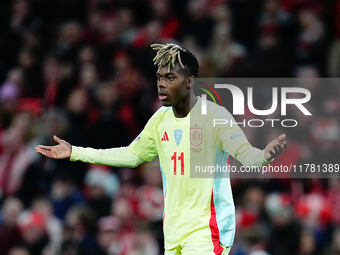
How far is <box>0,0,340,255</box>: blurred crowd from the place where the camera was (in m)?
10.1

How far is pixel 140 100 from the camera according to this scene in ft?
39.0

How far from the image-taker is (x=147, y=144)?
6.36 metres

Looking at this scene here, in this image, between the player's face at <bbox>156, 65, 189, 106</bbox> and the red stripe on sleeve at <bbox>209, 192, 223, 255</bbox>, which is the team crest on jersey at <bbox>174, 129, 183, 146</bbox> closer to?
the player's face at <bbox>156, 65, 189, 106</bbox>

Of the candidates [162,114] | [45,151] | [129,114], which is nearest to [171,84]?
[162,114]

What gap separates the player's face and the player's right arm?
0.38m

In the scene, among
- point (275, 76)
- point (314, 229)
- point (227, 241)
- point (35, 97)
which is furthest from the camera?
point (35, 97)

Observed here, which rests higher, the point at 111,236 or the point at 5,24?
the point at 5,24

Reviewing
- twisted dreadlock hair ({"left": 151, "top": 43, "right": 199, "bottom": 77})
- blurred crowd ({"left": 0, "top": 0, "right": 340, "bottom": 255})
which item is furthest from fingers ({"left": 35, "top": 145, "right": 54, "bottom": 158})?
blurred crowd ({"left": 0, "top": 0, "right": 340, "bottom": 255})

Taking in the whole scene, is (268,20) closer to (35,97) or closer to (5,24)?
(35,97)

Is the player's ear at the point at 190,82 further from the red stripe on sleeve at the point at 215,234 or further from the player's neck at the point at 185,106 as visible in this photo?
the red stripe on sleeve at the point at 215,234

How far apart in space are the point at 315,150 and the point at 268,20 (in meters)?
2.63

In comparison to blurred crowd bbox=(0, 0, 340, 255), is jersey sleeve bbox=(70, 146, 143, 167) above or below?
below

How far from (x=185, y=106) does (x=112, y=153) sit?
738mm

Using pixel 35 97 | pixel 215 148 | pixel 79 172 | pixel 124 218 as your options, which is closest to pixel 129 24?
pixel 35 97
